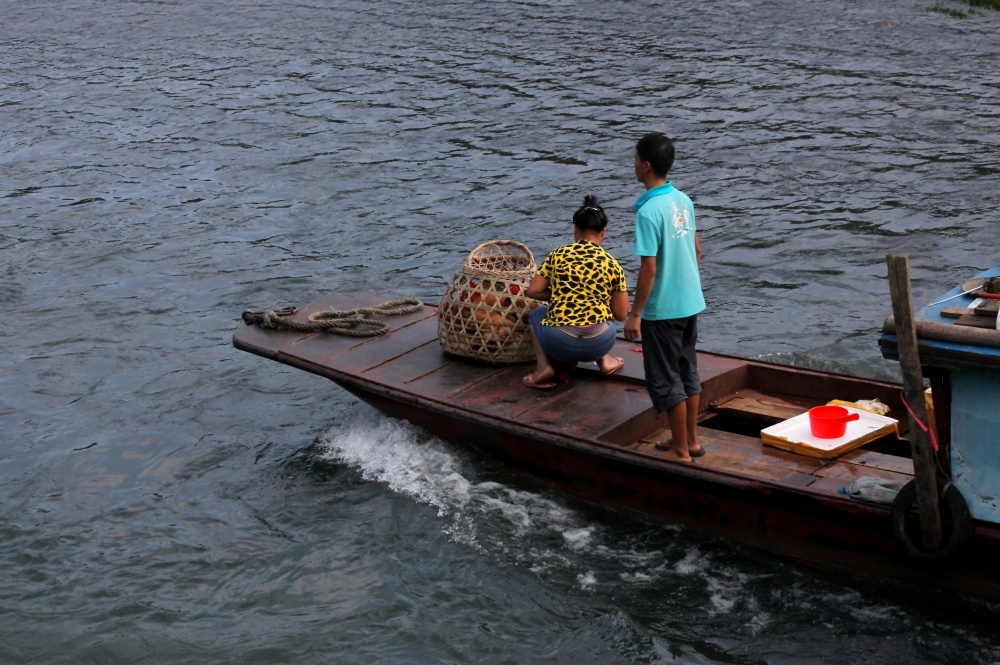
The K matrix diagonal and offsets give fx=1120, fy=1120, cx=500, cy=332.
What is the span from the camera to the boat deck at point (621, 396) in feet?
20.1

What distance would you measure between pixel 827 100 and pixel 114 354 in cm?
1029

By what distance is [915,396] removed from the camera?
4.93 m

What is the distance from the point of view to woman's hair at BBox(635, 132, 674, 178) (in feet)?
18.6

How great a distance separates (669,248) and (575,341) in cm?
120

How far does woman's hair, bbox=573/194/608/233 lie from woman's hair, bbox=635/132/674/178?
799mm

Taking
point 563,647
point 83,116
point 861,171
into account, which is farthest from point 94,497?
point 83,116

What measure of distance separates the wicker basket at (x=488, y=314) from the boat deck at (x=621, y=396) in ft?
0.41

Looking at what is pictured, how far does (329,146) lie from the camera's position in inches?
602

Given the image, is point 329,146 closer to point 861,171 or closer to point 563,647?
point 861,171

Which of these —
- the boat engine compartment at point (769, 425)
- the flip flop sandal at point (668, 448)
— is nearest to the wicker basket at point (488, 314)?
the boat engine compartment at point (769, 425)

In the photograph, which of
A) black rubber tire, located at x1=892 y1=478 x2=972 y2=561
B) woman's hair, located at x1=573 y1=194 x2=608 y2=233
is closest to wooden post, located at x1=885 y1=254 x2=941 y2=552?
black rubber tire, located at x1=892 y1=478 x2=972 y2=561

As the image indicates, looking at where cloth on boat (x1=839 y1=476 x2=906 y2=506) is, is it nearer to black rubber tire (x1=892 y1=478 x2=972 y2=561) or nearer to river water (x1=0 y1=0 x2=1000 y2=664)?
black rubber tire (x1=892 y1=478 x2=972 y2=561)

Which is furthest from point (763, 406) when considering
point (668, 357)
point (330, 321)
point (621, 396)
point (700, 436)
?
point (330, 321)

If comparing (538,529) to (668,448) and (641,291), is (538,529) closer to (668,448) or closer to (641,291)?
(668,448)
